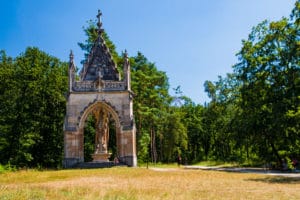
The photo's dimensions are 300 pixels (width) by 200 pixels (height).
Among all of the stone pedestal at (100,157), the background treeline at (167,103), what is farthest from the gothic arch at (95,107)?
the background treeline at (167,103)

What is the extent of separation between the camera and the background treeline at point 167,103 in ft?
70.1

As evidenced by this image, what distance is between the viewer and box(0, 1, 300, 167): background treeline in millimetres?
21375

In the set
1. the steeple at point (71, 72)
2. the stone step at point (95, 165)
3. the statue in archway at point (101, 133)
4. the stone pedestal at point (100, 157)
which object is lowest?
the stone step at point (95, 165)

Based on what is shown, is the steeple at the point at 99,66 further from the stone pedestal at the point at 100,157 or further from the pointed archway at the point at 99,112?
the stone pedestal at the point at 100,157

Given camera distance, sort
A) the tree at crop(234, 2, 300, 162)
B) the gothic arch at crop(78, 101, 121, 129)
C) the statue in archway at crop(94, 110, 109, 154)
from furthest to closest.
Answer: the statue in archway at crop(94, 110, 109, 154) < the gothic arch at crop(78, 101, 121, 129) < the tree at crop(234, 2, 300, 162)

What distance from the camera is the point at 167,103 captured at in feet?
145

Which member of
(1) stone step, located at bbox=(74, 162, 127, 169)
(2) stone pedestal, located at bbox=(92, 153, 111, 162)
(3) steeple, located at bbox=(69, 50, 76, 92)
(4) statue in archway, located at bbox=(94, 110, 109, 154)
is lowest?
(1) stone step, located at bbox=(74, 162, 127, 169)

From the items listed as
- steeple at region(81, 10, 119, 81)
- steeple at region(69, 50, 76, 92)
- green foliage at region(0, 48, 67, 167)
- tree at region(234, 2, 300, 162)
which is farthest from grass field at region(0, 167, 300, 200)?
green foliage at region(0, 48, 67, 167)

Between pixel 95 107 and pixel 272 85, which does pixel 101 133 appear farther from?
pixel 272 85

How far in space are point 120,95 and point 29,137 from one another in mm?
12465

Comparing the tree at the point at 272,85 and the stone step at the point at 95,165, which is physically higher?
the tree at the point at 272,85

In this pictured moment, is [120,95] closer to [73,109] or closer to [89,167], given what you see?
[73,109]

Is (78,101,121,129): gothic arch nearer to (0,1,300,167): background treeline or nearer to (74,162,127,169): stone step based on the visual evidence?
(74,162,127,169): stone step

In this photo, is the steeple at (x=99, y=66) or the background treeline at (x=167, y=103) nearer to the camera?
the background treeline at (x=167, y=103)
